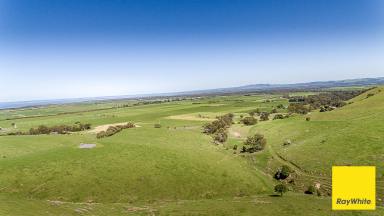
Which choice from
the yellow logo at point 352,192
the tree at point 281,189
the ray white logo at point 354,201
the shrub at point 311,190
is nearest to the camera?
the yellow logo at point 352,192

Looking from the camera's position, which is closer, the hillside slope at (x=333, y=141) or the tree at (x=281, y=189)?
the tree at (x=281, y=189)

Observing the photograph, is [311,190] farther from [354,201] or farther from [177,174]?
[177,174]

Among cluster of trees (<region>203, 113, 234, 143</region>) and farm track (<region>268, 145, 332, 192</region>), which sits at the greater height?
cluster of trees (<region>203, 113, 234, 143</region>)

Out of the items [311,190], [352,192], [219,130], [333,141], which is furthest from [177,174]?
[219,130]

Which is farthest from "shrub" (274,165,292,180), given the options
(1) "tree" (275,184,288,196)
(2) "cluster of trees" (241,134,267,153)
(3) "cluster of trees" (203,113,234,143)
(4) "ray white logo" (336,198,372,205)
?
(3) "cluster of trees" (203,113,234,143)

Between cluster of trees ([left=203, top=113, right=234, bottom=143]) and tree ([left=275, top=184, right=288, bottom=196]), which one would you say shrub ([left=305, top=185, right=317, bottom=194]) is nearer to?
tree ([left=275, top=184, right=288, bottom=196])

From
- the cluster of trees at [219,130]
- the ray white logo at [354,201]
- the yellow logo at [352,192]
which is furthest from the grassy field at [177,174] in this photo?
the cluster of trees at [219,130]

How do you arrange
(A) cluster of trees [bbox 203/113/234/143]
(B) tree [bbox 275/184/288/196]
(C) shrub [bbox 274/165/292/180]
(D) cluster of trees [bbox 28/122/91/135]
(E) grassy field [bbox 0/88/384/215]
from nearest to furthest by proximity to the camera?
1. (E) grassy field [bbox 0/88/384/215]
2. (B) tree [bbox 275/184/288/196]
3. (C) shrub [bbox 274/165/292/180]
4. (A) cluster of trees [bbox 203/113/234/143]
5. (D) cluster of trees [bbox 28/122/91/135]

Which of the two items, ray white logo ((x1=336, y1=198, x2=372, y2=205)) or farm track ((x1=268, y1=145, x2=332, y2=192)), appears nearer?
ray white logo ((x1=336, y1=198, x2=372, y2=205))

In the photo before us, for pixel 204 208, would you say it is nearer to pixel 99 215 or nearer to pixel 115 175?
pixel 99 215

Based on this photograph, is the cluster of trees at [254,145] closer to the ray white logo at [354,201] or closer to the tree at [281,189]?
the tree at [281,189]
